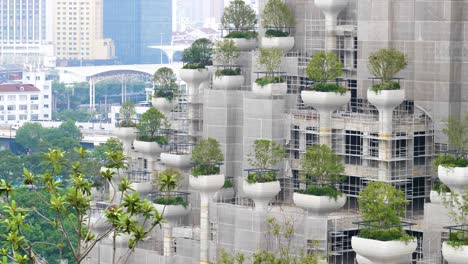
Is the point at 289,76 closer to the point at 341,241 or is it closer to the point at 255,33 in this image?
the point at 255,33

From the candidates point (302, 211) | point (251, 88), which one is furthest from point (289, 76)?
point (302, 211)

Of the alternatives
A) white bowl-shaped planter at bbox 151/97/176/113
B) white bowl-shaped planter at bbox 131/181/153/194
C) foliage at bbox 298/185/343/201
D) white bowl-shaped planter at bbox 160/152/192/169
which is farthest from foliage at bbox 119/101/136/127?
foliage at bbox 298/185/343/201

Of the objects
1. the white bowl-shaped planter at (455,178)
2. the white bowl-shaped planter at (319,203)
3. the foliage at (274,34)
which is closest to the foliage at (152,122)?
the foliage at (274,34)

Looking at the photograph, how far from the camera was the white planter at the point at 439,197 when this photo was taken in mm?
63250

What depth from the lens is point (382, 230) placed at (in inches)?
2426

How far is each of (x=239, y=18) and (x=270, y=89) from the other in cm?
692

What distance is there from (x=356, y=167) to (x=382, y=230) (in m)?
6.36

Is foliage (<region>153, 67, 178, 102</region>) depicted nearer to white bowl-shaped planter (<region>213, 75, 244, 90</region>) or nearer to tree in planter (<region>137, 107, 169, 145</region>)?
tree in planter (<region>137, 107, 169, 145</region>)

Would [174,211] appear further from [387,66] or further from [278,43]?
[387,66]

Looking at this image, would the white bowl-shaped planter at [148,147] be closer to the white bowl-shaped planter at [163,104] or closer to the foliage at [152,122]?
the foliage at [152,122]

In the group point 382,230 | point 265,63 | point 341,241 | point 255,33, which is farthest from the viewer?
point 255,33

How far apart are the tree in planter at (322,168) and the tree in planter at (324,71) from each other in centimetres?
221

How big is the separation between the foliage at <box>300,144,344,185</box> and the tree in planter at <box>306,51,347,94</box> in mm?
2206

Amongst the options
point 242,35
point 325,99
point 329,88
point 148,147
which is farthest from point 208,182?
point 242,35
